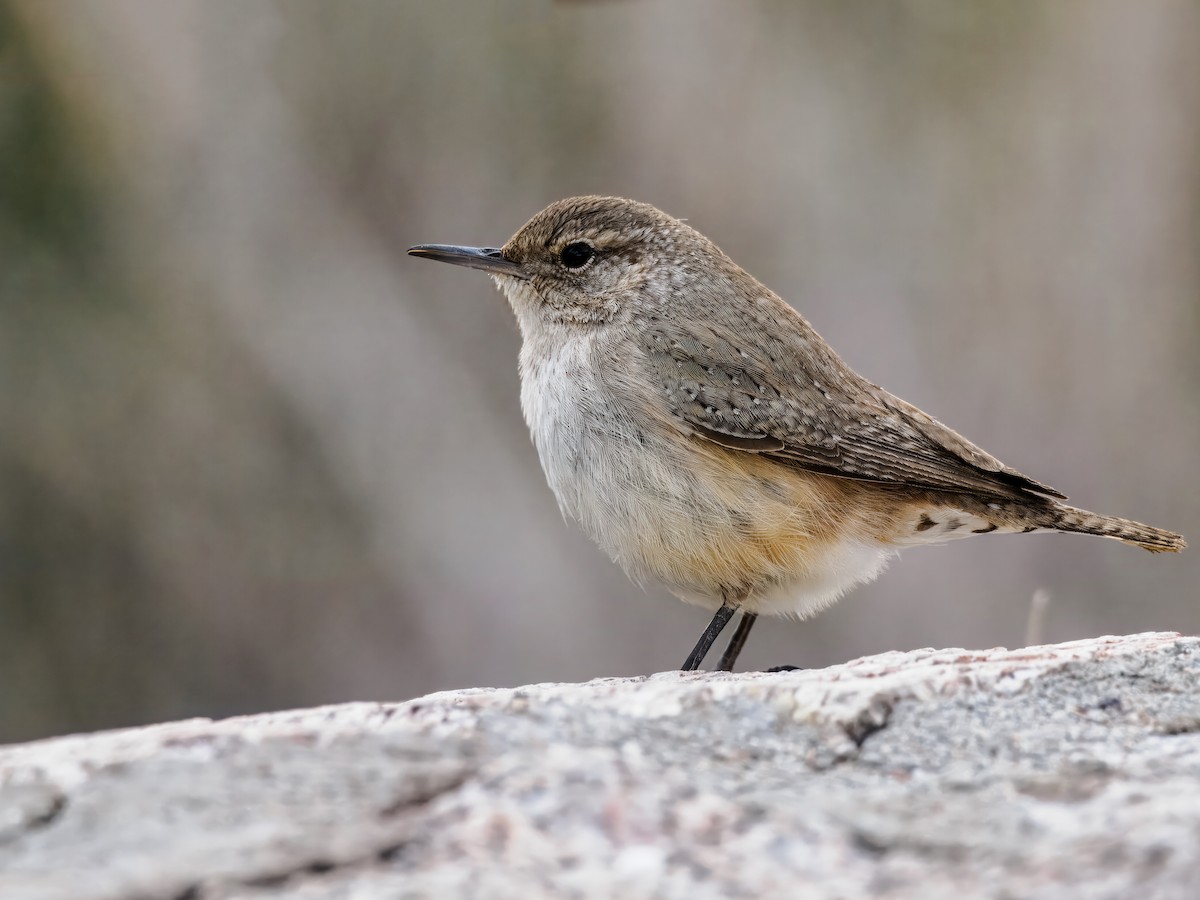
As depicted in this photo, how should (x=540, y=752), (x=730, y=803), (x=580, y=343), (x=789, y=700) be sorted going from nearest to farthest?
1. (x=730, y=803)
2. (x=540, y=752)
3. (x=789, y=700)
4. (x=580, y=343)

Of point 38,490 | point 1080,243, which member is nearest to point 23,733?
point 38,490

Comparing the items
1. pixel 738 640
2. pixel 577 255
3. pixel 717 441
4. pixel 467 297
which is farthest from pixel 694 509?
pixel 467 297

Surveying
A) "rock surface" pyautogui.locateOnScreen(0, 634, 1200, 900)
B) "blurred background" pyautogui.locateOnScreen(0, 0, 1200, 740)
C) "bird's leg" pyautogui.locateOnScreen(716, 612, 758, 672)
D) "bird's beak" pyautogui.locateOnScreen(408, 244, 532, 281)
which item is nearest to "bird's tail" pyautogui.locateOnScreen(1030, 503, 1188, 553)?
"bird's leg" pyautogui.locateOnScreen(716, 612, 758, 672)

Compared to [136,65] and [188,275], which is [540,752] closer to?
[188,275]

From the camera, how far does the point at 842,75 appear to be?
9469mm

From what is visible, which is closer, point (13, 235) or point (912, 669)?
point (912, 669)

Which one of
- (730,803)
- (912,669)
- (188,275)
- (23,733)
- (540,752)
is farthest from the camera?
(188,275)

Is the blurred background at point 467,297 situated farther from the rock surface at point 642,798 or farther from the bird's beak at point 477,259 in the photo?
the rock surface at point 642,798

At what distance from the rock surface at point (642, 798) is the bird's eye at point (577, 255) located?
2.75 metres

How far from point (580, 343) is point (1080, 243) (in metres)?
5.60

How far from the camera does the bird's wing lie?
4855 mm

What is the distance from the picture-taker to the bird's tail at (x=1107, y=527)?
4859mm

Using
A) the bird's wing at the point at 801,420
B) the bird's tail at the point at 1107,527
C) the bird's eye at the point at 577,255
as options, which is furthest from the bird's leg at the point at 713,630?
the bird's eye at the point at 577,255

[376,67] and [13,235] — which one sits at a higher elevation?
[376,67]
